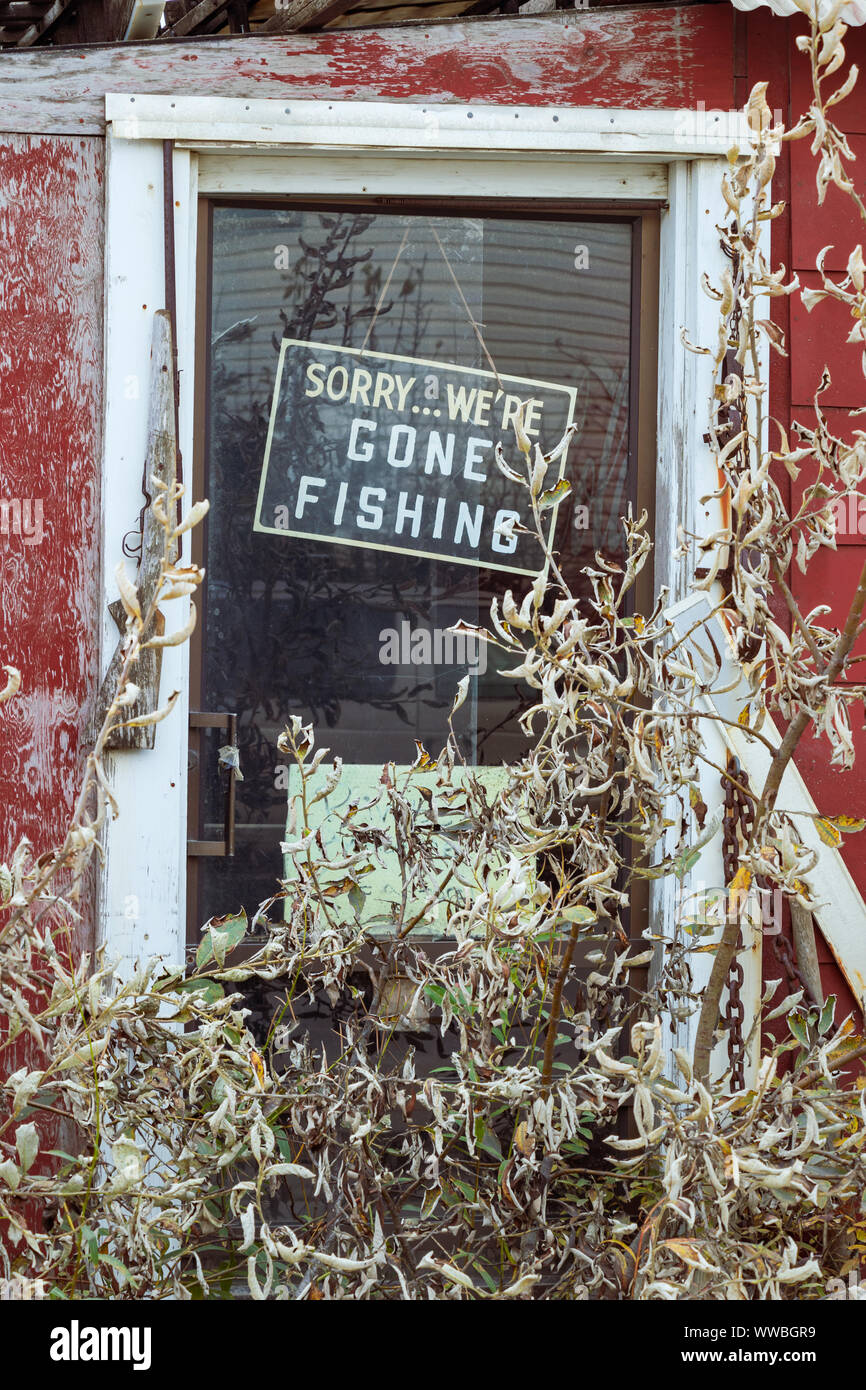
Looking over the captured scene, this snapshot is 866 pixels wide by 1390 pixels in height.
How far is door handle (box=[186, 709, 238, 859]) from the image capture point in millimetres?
2639

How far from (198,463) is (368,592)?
1.51 ft

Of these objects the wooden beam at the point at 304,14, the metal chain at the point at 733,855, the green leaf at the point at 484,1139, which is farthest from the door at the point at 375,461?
the green leaf at the point at 484,1139

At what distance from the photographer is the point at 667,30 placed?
8.70 feet

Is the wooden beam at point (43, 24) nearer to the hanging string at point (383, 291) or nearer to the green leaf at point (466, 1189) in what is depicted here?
the hanging string at point (383, 291)

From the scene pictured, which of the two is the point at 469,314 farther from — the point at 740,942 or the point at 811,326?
the point at 740,942

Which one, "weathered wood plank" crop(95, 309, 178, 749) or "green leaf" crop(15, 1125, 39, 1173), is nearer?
"green leaf" crop(15, 1125, 39, 1173)

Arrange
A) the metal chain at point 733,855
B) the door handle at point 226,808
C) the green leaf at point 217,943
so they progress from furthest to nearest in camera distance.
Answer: the door handle at point 226,808, the metal chain at point 733,855, the green leaf at point 217,943

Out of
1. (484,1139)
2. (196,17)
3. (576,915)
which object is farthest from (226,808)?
(196,17)

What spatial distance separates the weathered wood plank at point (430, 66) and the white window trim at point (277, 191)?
0.17ft

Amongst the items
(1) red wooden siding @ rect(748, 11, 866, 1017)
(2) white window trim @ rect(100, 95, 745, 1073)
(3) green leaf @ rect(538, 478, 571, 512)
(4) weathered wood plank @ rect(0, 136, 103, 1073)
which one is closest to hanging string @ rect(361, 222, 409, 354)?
(2) white window trim @ rect(100, 95, 745, 1073)

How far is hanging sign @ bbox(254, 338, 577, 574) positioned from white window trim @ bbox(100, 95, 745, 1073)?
234mm

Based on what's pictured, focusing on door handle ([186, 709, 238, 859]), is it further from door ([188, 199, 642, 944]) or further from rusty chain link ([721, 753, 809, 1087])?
rusty chain link ([721, 753, 809, 1087])

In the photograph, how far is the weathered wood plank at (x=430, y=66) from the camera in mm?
2549
